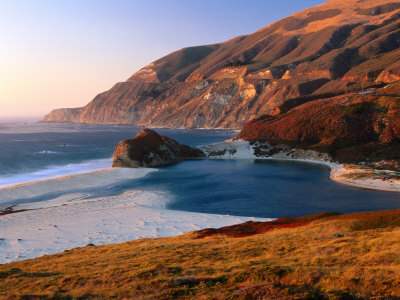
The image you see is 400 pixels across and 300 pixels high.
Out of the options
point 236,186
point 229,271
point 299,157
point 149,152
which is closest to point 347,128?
point 299,157

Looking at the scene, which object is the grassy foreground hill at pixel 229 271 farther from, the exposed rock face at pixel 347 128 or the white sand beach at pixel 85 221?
the exposed rock face at pixel 347 128

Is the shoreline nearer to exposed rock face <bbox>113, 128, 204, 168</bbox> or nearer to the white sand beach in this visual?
exposed rock face <bbox>113, 128, 204, 168</bbox>

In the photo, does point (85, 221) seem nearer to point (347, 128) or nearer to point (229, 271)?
point (229, 271)

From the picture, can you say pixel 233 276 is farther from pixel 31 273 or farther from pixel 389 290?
pixel 31 273

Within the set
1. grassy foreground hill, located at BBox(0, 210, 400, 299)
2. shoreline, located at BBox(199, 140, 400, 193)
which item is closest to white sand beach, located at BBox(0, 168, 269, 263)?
grassy foreground hill, located at BBox(0, 210, 400, 299)

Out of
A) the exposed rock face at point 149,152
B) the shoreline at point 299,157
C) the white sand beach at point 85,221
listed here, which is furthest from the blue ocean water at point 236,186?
the exposed rock face at point 149,152
